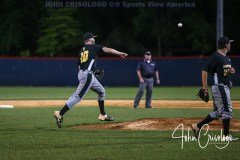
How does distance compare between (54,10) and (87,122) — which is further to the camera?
(54,10)

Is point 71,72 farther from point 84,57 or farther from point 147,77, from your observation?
point 84,57

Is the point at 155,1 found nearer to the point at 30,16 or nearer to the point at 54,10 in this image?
the point at 54,10

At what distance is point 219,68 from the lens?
11.7 meters

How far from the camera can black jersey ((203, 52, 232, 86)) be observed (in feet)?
38.1

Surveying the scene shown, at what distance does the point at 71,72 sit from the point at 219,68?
2748 centimetres

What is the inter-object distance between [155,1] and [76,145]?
34548 mm

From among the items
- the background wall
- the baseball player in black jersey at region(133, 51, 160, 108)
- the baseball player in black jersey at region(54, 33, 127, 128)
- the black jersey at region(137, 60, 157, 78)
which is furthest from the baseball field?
the background wall

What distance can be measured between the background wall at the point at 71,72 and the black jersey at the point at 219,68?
26.4m

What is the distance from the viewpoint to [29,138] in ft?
40.1

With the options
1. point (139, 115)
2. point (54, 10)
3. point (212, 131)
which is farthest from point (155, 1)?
point (212, 131)

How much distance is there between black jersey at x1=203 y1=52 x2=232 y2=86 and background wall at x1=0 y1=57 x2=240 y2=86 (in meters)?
26.4
